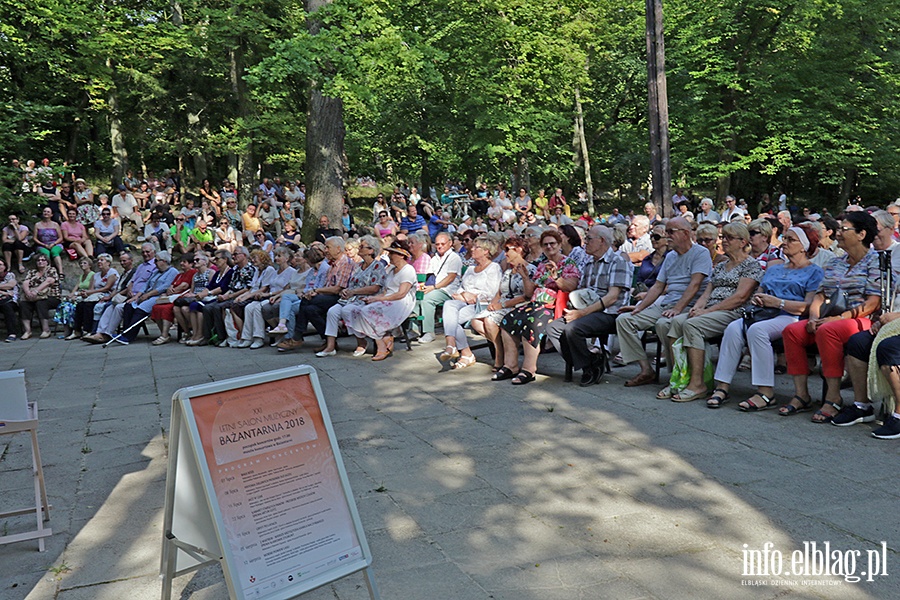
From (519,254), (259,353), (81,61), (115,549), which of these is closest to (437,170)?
(81,61)

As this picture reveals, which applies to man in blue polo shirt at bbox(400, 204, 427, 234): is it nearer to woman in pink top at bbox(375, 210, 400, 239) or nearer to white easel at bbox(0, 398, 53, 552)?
woman in pink top at bbox(375, 210, 400, 239)

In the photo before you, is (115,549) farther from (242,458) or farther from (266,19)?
(266,19)

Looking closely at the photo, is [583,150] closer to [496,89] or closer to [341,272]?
[496,89]

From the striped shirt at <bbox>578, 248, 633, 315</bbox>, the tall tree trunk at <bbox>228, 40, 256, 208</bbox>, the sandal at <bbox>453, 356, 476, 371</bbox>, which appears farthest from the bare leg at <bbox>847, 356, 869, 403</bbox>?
the tall tree trunk at <bbox>228, 40, 256, 208</bbox>

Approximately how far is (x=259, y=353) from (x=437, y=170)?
17.9 m

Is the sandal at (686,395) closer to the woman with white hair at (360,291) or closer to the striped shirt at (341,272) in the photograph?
the woman with white hair at (360,291)

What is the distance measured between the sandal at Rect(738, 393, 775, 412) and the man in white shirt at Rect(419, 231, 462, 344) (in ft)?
16.1

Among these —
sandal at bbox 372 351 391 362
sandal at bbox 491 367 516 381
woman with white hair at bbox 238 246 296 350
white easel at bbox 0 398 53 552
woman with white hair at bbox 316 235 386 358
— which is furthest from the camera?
woman with white hair at bbox 238 246 296 350

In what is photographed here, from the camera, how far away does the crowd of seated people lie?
616cm

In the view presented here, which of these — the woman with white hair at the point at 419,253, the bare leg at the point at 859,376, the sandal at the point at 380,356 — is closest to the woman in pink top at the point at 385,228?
the woman with white hair at the point at 419,253

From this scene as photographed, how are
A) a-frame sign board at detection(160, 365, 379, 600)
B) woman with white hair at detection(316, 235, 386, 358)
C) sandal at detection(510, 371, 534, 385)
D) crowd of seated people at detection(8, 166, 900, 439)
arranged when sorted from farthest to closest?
woman with white hair at detection(316, 235, 386, 358) → sandal at detection(510, 371, 534, 385) → crowd of seated people at detection(8, 166, 900, 439) → a-frame sign board at detection(160, 365, 379, 600)

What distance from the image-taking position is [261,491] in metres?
3.09

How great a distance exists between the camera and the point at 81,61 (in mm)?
22953

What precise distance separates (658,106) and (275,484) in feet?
35.7
